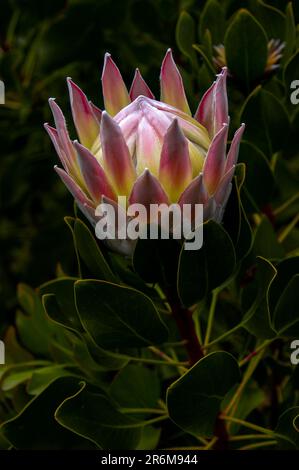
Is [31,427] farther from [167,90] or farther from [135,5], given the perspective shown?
[135,5]

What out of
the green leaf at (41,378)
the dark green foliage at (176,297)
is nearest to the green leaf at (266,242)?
the dark green foliage at (176,297)

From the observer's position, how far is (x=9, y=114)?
7.61 feet

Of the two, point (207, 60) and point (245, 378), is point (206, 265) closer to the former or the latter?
point (245, 378)

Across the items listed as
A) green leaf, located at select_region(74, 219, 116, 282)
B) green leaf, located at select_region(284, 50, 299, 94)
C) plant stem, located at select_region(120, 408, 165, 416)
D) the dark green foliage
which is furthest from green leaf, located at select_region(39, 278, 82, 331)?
green leaf, located at select_region(284, 50, 299, 94)

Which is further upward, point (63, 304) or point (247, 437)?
point (63, 304)

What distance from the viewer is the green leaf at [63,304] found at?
139cm

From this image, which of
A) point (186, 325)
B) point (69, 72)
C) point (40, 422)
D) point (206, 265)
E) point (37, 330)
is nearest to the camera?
point (206, 265)

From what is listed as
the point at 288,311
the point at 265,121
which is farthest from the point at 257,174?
the point at 288,311

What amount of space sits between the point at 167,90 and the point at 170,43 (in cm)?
97

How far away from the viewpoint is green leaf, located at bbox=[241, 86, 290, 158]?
147 cm

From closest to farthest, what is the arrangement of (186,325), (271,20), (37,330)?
(186,325), (271,20), (37,330)

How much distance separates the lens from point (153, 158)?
109cm

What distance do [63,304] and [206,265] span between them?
1.07 ft

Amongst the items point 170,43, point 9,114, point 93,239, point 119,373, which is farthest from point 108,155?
point 9,114
